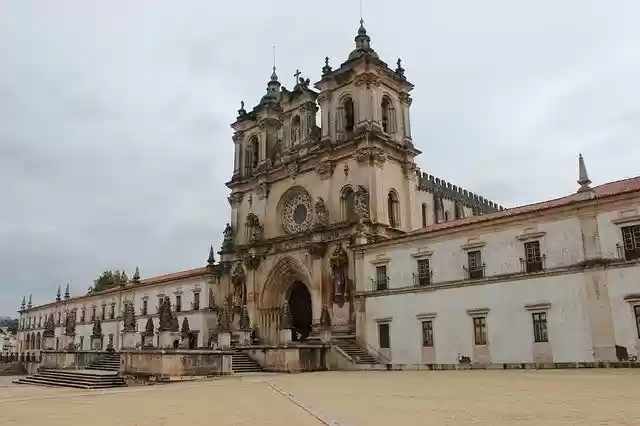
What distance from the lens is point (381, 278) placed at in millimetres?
34219

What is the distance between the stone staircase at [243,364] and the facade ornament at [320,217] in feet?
35.3

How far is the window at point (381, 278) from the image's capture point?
1337 inches

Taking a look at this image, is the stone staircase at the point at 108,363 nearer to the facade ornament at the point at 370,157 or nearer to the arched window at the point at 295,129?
A: the facade ornament at the point at 370,157

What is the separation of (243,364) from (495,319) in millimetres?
14389

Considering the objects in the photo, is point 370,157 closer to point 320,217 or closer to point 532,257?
point 320,217

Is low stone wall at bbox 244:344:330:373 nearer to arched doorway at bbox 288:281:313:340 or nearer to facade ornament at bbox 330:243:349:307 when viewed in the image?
facade ornament at bbox 330:243:349:307

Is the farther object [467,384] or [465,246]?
[465,246]

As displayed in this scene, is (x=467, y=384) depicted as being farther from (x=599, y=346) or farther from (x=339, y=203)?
(x=339, y=203)

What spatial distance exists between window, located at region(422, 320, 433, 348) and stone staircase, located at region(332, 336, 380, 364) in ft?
10.8

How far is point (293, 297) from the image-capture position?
4403cm

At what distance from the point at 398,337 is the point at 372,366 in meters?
2.24

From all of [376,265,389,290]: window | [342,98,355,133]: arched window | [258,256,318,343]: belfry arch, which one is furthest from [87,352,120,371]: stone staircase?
[342,98,355,133]: arched window

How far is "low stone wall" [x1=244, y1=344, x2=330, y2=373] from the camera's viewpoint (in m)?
31.6

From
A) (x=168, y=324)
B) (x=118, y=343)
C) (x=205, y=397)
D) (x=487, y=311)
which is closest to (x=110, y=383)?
(x=168, y=324)
